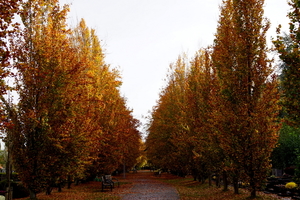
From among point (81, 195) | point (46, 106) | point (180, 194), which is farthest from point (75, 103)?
point (180, 194)

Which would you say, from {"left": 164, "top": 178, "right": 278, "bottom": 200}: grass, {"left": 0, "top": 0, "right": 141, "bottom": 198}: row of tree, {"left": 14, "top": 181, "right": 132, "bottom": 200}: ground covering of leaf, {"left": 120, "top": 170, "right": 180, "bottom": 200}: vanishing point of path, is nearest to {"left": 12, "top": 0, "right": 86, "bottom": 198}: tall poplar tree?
{"left": 0, "top": 0, "right": 141, "bottom": 198}: row of tree

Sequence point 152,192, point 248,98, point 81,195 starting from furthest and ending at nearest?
point 152,192 < point 81,195 < point 248,98

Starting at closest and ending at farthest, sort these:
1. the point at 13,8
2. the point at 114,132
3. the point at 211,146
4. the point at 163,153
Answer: the point at 13,8, the point at 211,146, the point at 114,132, the point at 163,153

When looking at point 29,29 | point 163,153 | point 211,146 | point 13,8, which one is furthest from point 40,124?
point 163,153

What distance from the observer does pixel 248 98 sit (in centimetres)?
1427

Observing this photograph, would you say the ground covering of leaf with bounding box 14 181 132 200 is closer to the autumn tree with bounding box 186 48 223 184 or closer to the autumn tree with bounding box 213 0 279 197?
the autumn tree with bounding box 186 48 223 184

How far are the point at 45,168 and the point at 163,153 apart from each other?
80.1ft

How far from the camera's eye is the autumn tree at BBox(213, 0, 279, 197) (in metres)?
13.7

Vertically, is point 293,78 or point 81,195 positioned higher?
point 293,78

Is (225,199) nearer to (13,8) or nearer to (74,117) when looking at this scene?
(74,117)

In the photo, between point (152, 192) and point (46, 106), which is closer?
point (46, 106)

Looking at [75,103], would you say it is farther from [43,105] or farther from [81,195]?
[81,195]

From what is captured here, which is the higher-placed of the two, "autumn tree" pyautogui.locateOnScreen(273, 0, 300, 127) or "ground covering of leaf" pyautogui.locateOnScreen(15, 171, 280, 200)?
"autumn tree" pyautogui.locateOnScreen(273, 0, 300, 127)

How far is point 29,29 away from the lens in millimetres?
15484
